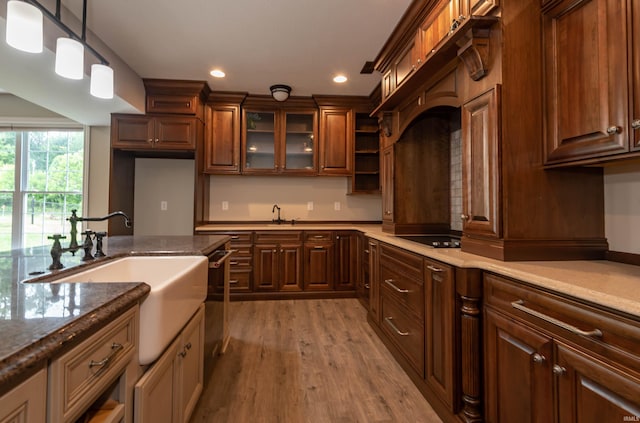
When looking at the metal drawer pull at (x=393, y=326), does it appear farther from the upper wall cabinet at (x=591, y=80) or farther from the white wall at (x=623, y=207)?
the upper wall cabinet at (x=591, y=80)

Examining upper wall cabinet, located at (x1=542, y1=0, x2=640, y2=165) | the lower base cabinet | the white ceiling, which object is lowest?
the lower base cabinet

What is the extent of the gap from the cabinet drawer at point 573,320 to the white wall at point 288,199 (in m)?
3.10

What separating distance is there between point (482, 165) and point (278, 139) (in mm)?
2862

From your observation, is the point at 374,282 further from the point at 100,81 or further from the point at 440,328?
the point at 100,81

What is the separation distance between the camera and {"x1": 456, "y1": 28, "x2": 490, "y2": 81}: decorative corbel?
60.2 inches

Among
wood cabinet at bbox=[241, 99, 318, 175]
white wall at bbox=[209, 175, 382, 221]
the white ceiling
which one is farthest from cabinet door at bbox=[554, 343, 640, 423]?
white wall at bbox=[209, 175, 382, 221]

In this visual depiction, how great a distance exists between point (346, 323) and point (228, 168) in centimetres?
237

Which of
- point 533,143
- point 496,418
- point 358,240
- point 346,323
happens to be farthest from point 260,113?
point 496,418

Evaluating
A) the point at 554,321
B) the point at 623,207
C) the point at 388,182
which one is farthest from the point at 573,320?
the point at 388,182

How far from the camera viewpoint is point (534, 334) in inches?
43.8

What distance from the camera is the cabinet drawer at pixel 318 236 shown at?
373 centimetres

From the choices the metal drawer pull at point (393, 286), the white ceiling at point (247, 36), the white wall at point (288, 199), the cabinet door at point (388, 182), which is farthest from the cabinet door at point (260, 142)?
the metal drawer pull at point (393, 286)

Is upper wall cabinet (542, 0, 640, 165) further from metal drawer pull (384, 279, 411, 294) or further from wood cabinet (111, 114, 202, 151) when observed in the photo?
wood cabinet (111, 114, 202, 151)

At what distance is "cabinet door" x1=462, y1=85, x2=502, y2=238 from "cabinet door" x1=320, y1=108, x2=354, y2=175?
2.35 metres
